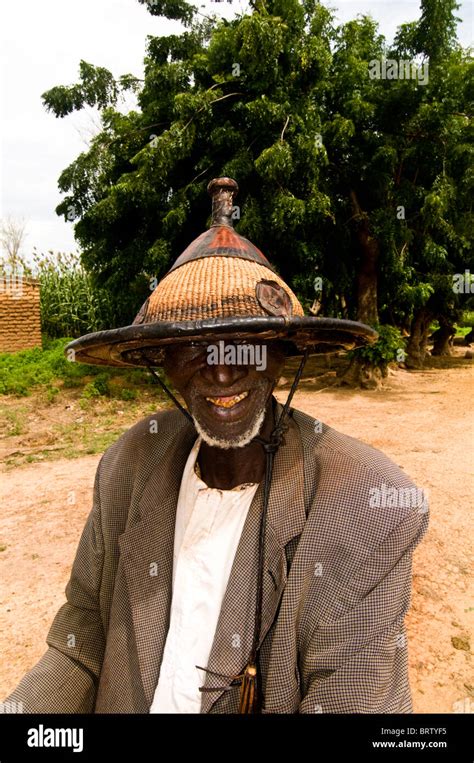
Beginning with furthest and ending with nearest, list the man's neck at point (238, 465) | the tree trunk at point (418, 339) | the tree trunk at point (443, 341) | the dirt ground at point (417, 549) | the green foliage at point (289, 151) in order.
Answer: the tree trunk at point (443, 341)
the tree trunk at point (418, 339)
the green foliage at point (289, 151)
the dirt ground at point (417, 549)
the man's neck at point (238, 465)

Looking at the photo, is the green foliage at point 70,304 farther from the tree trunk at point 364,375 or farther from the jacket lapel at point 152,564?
the jacket lapel at point 152,564

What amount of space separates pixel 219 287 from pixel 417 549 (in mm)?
3674

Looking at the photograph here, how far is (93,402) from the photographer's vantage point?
982 cm

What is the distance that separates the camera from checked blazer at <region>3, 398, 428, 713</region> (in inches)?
53.1

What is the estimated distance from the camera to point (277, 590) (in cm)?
145

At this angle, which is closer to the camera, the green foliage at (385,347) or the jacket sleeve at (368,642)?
the jacket sleeve at (368,642)

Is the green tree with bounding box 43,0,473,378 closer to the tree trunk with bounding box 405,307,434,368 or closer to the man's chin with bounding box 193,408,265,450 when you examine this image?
the tree trunk with bounding box 405,307,434,368

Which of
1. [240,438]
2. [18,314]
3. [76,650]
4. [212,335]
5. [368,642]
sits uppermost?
[18,314]

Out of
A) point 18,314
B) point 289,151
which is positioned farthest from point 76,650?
point 18,314

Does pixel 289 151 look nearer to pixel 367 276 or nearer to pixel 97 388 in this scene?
pixel 367 276

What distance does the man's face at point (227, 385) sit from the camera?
1.55 meters

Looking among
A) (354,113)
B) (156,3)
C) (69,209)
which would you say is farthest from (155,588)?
(156,3)

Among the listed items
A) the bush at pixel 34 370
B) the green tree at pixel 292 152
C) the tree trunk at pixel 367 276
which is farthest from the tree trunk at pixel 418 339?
the bush at pixel 34 370

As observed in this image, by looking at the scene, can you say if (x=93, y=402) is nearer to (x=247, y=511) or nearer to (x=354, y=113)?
(x=354, y=113)
